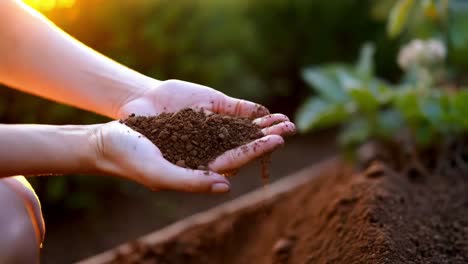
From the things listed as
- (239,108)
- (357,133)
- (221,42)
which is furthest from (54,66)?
(221,42)

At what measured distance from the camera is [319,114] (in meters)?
3.17

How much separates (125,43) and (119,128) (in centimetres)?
172

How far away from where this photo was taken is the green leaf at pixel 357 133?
3.30m

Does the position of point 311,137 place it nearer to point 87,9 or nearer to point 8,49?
point 87,9

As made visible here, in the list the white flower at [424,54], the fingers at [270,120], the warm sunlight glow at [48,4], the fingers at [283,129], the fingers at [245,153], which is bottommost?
the fingers at [245,153]

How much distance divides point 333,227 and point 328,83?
1351 mm

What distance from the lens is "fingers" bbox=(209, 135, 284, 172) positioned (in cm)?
154

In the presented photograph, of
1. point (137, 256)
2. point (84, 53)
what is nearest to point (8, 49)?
point (84, 53)

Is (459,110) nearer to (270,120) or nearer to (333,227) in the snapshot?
(333,227)

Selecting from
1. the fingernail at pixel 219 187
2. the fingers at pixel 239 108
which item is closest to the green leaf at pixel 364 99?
the fingers at pixel 239 108

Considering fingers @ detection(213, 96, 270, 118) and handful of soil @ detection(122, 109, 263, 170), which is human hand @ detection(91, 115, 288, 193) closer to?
handful of soil @ detection(122, 109, 263, 170)

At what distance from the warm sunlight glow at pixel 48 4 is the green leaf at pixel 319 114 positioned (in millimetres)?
1205

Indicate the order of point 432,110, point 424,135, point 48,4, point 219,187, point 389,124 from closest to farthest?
point 219,187, point 48,4, point 432,110, point 424,135, point 389,124

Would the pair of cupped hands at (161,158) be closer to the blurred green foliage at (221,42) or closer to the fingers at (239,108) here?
the fingers at (239,108)
